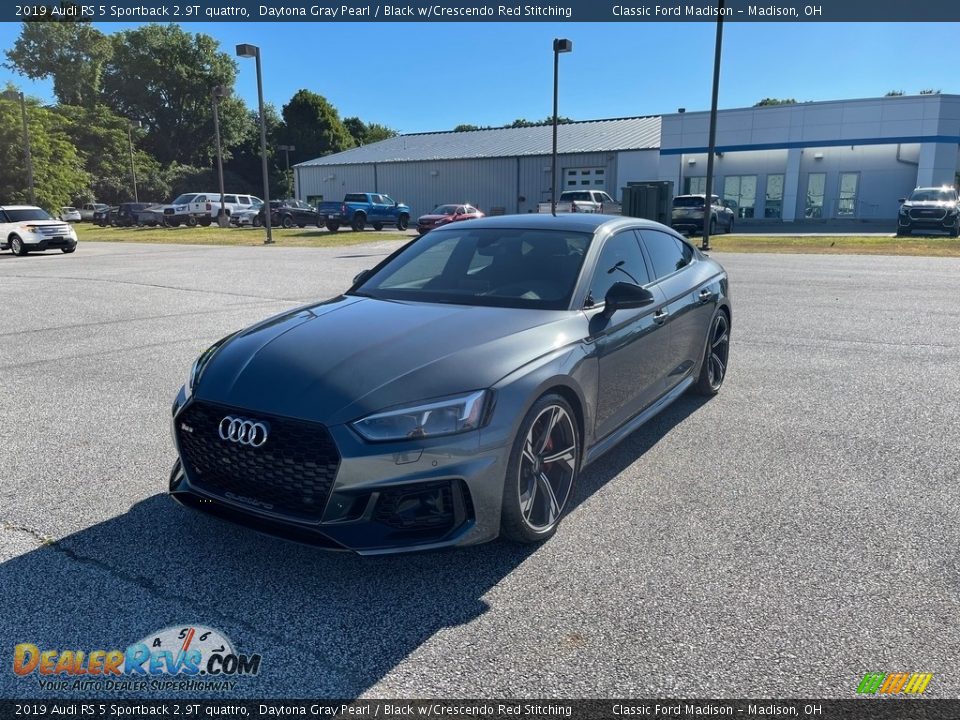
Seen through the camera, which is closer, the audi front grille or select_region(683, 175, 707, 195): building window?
the audi front grille

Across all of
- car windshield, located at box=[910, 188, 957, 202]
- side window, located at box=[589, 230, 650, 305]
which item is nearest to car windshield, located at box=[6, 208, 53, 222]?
side window, located at box=[589, 230, 650, 305]

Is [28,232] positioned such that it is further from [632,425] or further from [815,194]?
[815,194]

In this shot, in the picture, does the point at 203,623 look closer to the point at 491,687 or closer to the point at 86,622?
the point at 86,622

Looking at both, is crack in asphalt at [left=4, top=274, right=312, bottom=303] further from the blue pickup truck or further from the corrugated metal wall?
the corrugated metal wall

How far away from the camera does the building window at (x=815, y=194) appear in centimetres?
4019

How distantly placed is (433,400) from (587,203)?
29974 millimetres

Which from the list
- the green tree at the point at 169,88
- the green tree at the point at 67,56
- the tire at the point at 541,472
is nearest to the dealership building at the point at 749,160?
the tire at the point at 541,472

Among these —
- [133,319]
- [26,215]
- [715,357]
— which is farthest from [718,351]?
[26,215]

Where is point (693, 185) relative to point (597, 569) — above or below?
above

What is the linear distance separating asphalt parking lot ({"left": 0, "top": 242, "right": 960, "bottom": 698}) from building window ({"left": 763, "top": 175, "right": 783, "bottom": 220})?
3823 centimetres

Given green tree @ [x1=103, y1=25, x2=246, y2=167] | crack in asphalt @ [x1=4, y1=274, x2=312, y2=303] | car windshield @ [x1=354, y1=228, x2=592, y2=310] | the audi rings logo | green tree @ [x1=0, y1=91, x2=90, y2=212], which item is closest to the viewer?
the audi rings logo

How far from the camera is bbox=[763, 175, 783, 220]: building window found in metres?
40.8

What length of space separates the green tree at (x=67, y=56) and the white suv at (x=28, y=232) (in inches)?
2989

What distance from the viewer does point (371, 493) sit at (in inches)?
111
